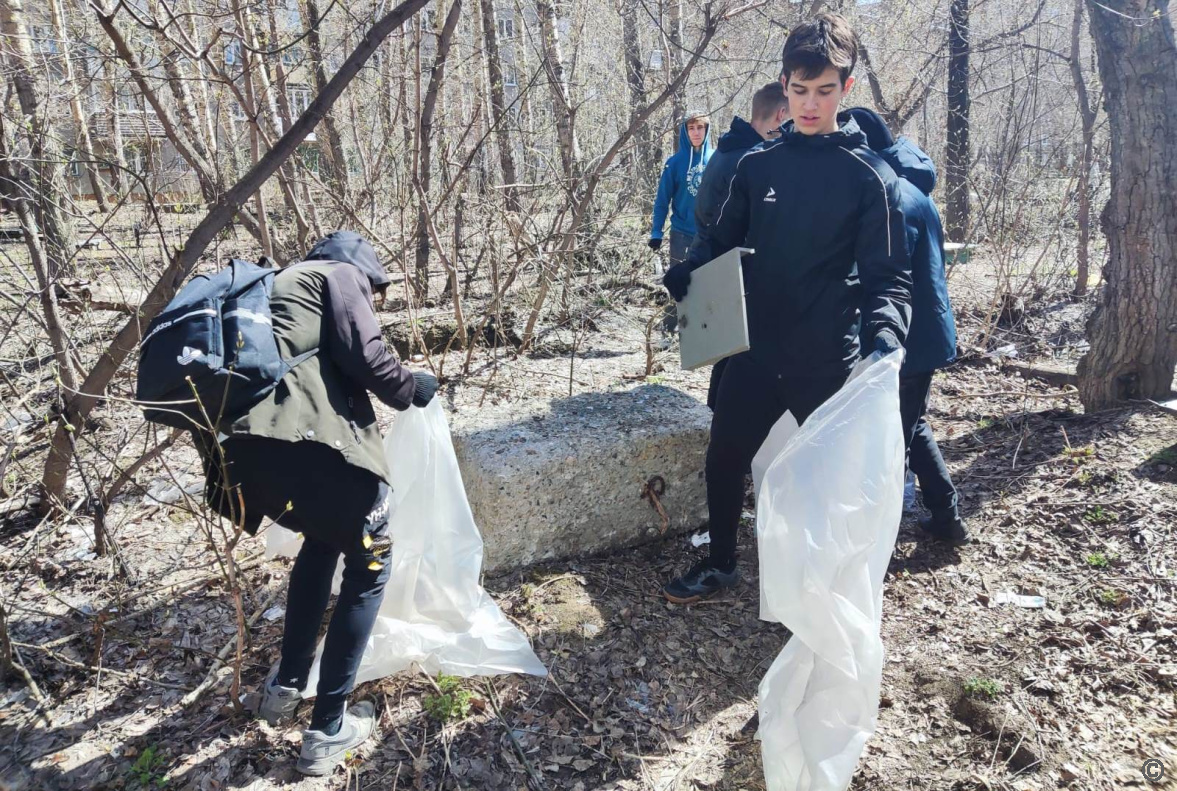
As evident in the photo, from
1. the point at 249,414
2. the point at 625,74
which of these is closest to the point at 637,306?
the point at 625,74

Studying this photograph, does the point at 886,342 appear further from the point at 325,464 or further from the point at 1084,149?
the point at 1084,149

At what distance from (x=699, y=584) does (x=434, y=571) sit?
961 mm

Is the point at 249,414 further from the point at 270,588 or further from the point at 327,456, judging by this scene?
the point at 270,588

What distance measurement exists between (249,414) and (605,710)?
A: 139cm

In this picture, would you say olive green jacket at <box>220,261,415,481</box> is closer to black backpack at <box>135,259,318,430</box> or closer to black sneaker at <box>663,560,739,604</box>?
black backpack at <box>135,259,318,430</box>

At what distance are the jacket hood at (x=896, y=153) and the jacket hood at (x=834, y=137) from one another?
1.04ft

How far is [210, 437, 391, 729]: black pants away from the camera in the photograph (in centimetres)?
188

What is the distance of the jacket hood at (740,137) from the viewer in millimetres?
3469

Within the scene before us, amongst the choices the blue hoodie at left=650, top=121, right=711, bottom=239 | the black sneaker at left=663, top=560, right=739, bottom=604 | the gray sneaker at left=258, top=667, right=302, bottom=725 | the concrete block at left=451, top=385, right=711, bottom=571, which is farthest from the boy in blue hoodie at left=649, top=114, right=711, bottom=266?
the gray sneaker at left=258, top=667, right=302, bottom=725

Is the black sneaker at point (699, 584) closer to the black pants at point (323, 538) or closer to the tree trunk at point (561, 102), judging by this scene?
the black pants at point (323, 538)

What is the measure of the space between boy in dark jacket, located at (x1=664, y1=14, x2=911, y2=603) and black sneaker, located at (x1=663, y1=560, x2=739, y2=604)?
494 millimetres

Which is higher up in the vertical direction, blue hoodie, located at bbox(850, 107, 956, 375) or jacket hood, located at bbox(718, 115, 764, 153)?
jacket hood, located at bbox(718, 115, 764, 153)

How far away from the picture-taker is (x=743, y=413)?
97.9 inches

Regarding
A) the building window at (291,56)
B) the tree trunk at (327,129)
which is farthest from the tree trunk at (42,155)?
the tree trunk at (327,129)
